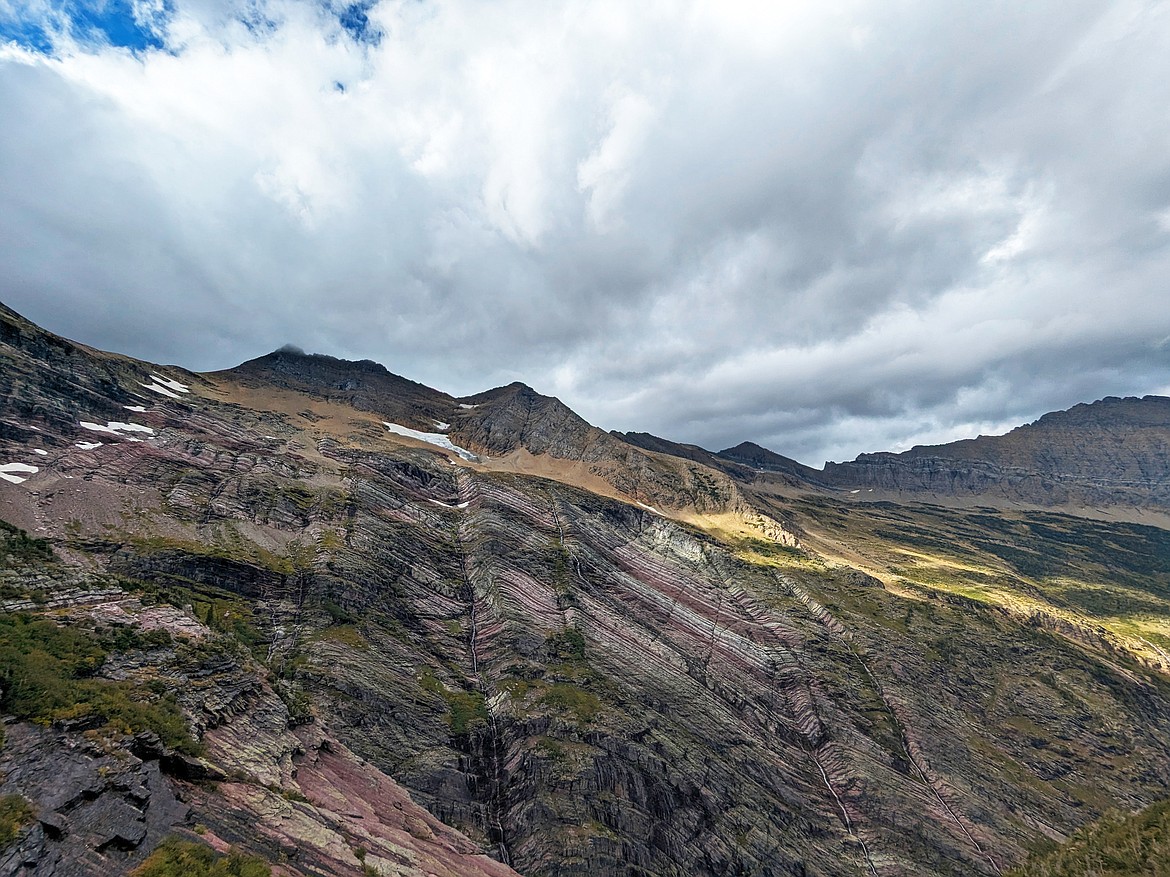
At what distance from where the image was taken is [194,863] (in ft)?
63.0

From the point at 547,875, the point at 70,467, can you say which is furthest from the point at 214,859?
the point at 70,467

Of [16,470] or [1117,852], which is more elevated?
[16,470]

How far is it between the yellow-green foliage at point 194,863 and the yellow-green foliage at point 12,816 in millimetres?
4027

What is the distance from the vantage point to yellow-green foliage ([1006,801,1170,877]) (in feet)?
73.8

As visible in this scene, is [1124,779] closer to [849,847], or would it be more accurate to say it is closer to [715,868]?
[849,847]

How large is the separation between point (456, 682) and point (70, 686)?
4987 centimetres

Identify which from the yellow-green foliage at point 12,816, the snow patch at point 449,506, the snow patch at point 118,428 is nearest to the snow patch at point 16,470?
the snow patch at point 118,428

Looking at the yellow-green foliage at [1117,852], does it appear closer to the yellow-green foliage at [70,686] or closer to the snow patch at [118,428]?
the yellow-green foliage at [70,686]

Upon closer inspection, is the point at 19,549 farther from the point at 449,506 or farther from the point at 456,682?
the point at 449,506

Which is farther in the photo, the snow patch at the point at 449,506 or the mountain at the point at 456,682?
the snow patch at the point at 449,506

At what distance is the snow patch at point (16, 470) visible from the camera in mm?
60497

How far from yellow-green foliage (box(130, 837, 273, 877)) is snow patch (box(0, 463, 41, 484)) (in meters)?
68.2

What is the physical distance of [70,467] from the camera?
2682 inches

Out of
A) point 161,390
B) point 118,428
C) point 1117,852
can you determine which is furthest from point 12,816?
point 161,390
